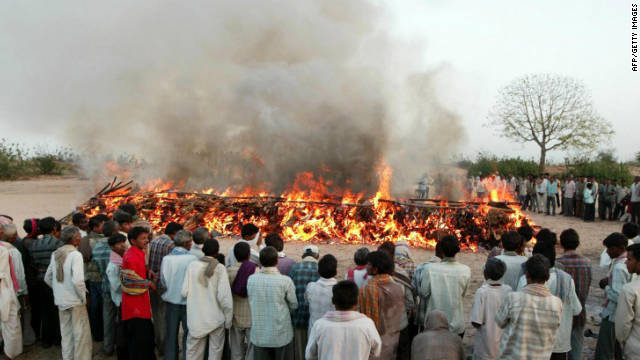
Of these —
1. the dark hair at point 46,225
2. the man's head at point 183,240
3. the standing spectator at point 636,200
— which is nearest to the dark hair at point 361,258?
the man's head at point 183,240

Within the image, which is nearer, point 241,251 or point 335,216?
point 241,251

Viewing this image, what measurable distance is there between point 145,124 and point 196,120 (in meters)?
2.59

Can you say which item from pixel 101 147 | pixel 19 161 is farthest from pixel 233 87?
pixel 19 161

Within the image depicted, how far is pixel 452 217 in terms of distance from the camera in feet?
39.0

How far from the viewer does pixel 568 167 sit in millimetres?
35188

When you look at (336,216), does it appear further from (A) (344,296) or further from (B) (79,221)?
(A) (344,296)

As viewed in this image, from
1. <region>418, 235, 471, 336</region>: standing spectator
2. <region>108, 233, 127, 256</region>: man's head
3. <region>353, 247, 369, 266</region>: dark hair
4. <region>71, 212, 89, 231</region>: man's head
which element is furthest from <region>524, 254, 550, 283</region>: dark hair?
<region>71, 212, 89, 231</region>: man's head

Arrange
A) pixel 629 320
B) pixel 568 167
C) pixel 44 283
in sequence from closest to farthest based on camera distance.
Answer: pixel 629 320 < pixel 44 283 < pixel 568 167

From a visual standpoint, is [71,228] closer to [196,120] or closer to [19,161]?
[196,120]

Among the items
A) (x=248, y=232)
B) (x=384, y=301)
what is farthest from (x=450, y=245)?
(x=248, y=232)

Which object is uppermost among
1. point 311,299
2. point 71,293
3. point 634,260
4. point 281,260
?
point 634,260

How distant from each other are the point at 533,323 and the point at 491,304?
0.47m

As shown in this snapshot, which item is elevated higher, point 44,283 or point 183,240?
point 183,240

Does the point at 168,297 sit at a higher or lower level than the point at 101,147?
lower
